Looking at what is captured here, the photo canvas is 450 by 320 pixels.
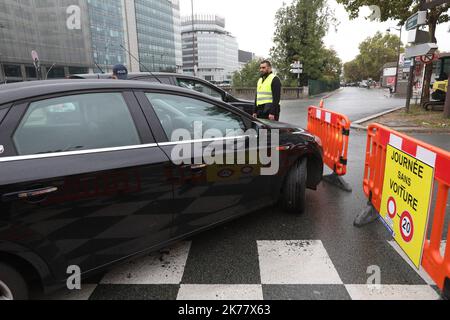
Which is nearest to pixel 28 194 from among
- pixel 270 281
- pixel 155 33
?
pixel 270 281

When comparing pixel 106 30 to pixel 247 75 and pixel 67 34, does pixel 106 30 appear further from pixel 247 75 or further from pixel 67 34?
pixel 247 75

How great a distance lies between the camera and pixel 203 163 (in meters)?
2.54

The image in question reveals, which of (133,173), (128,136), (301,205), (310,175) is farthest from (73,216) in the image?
(310,175)

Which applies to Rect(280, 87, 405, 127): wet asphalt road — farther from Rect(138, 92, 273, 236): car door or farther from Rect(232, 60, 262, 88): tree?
Rect(232, 60, 262, 88): tree

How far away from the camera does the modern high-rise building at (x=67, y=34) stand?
50.9 metres

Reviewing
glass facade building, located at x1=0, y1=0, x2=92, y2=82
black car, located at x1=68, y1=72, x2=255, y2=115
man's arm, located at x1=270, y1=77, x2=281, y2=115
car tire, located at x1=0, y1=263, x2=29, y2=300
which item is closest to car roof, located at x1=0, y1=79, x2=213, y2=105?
car tire, located at x1=0, y1=263, x2=29, y2=300

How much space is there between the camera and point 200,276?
97.1 inches

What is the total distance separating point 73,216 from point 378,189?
9.32 ft

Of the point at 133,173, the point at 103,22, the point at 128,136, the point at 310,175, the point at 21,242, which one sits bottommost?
the point at 310,175

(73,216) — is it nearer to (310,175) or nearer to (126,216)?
(126,216)

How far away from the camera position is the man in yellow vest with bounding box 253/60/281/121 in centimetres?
591

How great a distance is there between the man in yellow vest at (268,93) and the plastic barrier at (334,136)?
89 cm

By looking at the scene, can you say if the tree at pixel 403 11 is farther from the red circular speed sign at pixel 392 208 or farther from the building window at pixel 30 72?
the building window at pixel 30 72
